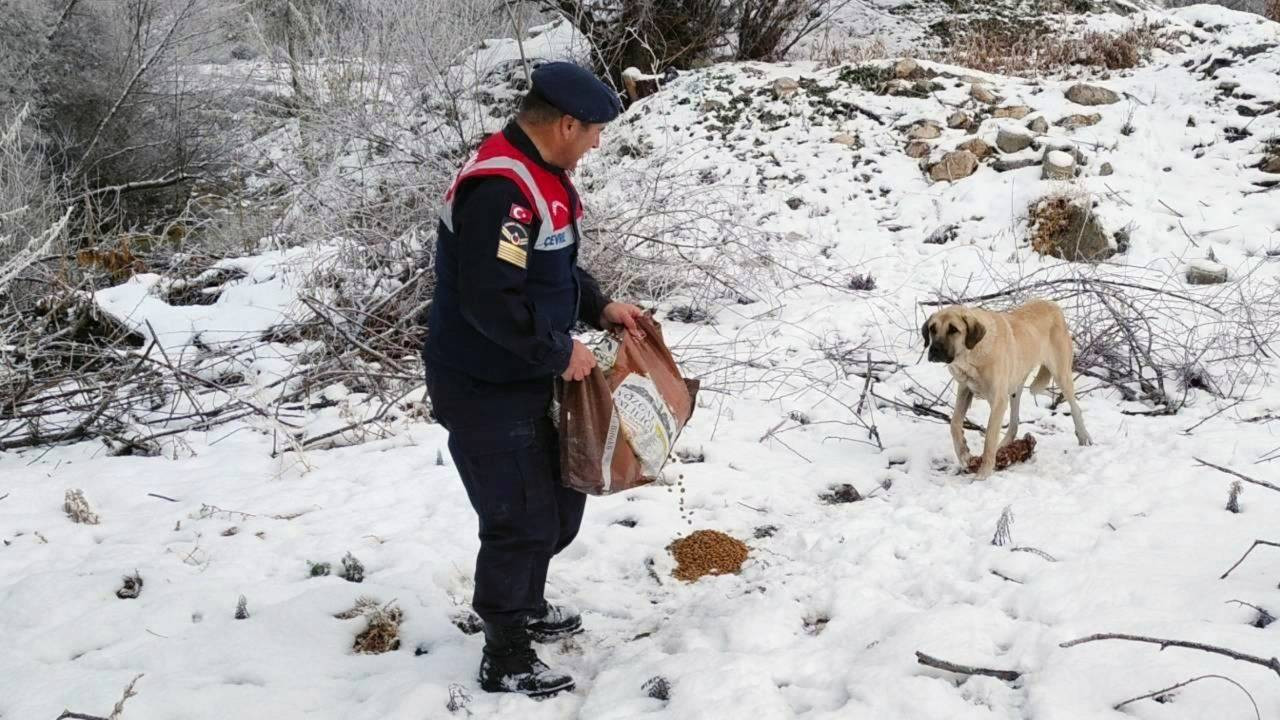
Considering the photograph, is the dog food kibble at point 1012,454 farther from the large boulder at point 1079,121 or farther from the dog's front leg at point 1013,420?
the large boulder at point 1079,121

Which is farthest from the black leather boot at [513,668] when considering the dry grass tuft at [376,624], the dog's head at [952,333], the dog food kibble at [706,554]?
the dog's head at [952,333]

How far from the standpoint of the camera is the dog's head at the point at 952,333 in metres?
4.51

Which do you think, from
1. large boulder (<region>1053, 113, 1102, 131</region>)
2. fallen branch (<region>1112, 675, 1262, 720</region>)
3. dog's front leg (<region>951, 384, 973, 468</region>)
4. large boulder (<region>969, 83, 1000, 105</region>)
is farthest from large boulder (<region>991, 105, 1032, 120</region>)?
fallen branch (<region>1112, 675, 1262, 720</region>)

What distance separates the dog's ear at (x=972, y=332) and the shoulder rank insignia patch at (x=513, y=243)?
9.11 feet

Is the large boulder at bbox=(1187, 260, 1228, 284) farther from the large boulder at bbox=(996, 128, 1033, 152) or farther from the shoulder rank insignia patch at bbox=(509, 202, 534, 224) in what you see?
the shoulder rank insignia patch at bbox=(509, 202, 534, 224)

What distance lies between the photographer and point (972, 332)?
4.51 m

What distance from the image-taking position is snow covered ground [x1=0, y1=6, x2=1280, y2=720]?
273cm

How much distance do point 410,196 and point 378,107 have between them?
221 cm

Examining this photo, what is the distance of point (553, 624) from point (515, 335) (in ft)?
4.10

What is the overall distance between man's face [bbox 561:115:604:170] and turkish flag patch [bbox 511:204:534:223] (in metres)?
0.22

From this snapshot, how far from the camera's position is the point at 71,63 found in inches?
525

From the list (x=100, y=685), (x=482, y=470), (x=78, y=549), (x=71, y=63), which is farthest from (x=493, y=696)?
(x=71, y=63)

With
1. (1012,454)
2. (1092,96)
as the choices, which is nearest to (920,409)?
(1012,454)

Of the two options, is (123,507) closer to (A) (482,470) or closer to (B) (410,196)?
(A) (482,470)
